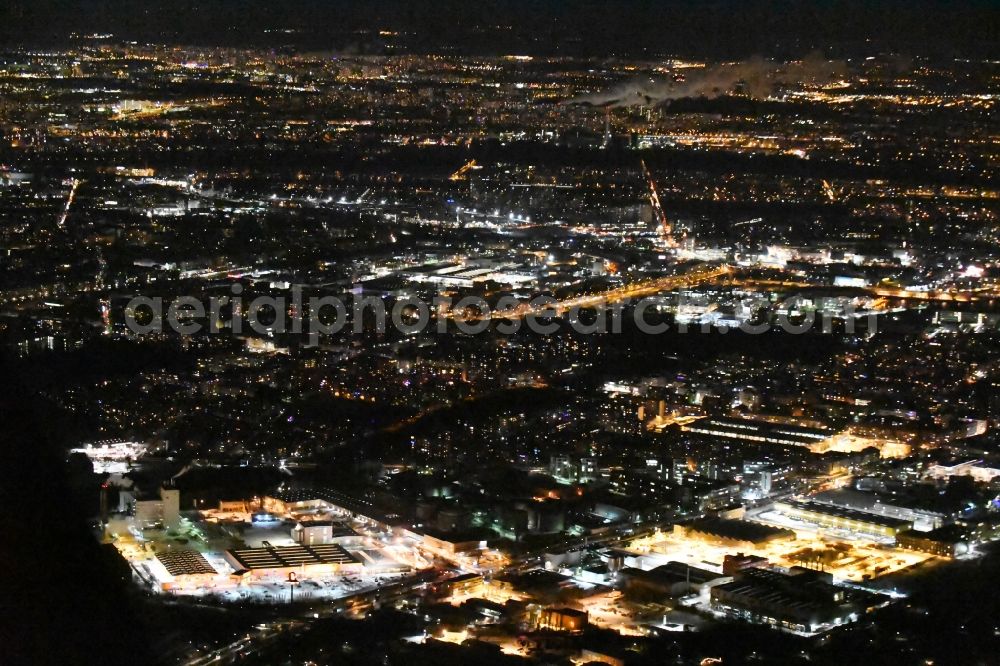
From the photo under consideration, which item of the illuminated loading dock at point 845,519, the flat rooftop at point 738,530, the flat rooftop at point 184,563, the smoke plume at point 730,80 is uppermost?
the smoke plume at point 730,80

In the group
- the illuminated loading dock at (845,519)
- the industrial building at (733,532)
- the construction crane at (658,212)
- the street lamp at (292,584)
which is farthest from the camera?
the construction crane at (658,212)

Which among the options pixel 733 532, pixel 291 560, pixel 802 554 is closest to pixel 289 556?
pixel 291 560

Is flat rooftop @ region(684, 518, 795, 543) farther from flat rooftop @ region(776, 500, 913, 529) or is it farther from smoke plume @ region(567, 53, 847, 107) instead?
smoke plume @ region(567, 53, 847, 107)

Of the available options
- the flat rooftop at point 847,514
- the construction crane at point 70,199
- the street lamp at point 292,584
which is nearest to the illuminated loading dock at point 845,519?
the flat rooftop at point 847,514

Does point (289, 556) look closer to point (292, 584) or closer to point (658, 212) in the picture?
point (292, 584)

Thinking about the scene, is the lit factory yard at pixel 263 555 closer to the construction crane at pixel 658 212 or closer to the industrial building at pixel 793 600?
the industrial building at pixel 793 600

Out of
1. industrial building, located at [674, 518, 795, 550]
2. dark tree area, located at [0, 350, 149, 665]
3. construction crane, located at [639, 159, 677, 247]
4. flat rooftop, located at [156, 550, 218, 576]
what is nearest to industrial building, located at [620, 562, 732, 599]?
industrial building, located at [674, 518, 795, 550]

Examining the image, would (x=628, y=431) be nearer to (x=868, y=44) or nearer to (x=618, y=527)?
(x=618, y=527)
